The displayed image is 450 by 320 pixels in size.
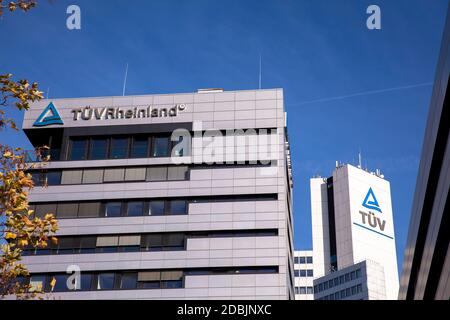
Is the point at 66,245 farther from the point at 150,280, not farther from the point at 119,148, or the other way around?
the point at 119,148

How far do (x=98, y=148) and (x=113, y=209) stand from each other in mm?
7289

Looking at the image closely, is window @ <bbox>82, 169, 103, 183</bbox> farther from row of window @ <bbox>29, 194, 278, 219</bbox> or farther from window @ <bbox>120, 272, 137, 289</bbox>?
window @ <bbox>120, 272, 137, 289</bbox>

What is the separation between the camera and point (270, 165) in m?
68.2

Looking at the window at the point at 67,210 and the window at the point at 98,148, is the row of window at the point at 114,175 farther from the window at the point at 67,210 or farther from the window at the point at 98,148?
the window at the point at 67,210

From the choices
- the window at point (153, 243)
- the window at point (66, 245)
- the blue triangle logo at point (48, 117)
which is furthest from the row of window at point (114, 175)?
the window at point (153, 243)

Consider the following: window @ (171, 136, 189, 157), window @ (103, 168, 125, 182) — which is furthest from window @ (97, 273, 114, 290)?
window @ (171, 136, 189, 157)

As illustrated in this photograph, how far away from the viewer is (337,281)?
176875 millimetres

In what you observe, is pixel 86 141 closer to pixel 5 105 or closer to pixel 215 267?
pixel 215 267

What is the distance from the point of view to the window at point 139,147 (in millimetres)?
70562

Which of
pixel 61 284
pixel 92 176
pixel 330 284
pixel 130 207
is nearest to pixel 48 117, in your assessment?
pixel 92 176

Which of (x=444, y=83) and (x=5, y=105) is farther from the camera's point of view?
(x=444, y=83)
